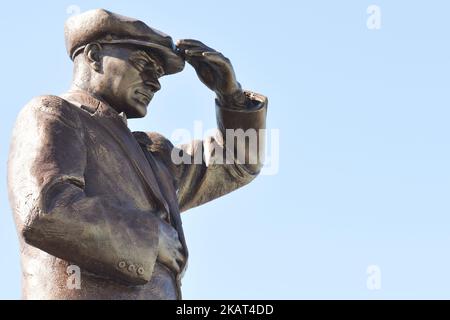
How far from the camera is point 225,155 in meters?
10.5

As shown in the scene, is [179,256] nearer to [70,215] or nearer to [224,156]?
[70,215]

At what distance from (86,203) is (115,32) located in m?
1.60

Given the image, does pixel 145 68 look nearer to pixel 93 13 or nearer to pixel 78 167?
pixel 93 13

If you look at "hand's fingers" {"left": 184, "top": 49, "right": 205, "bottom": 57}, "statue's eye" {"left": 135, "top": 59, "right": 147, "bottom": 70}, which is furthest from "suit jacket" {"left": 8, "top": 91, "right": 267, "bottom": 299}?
"hand's fingers" {"left": 184, "top": 49, "right": 205, "bottom": 57}

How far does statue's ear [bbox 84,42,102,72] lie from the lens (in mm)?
9812

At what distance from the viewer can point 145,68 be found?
32.4 feet

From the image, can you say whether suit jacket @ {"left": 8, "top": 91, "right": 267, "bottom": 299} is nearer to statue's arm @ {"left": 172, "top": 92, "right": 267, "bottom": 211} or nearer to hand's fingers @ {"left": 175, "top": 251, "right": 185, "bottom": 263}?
hand's fingers @ {"left": 175, "top": 251, "right": 185, "bottom": 263}

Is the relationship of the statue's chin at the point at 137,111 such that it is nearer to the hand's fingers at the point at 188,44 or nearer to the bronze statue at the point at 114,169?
the bronze statue at the point at 114,169

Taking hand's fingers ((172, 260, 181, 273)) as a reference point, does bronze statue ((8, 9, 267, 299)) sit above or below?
above

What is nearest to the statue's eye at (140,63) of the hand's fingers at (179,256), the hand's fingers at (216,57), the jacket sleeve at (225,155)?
the hand's fingers at (216,57)

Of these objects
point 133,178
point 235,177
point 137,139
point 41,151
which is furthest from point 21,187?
point 235,177
